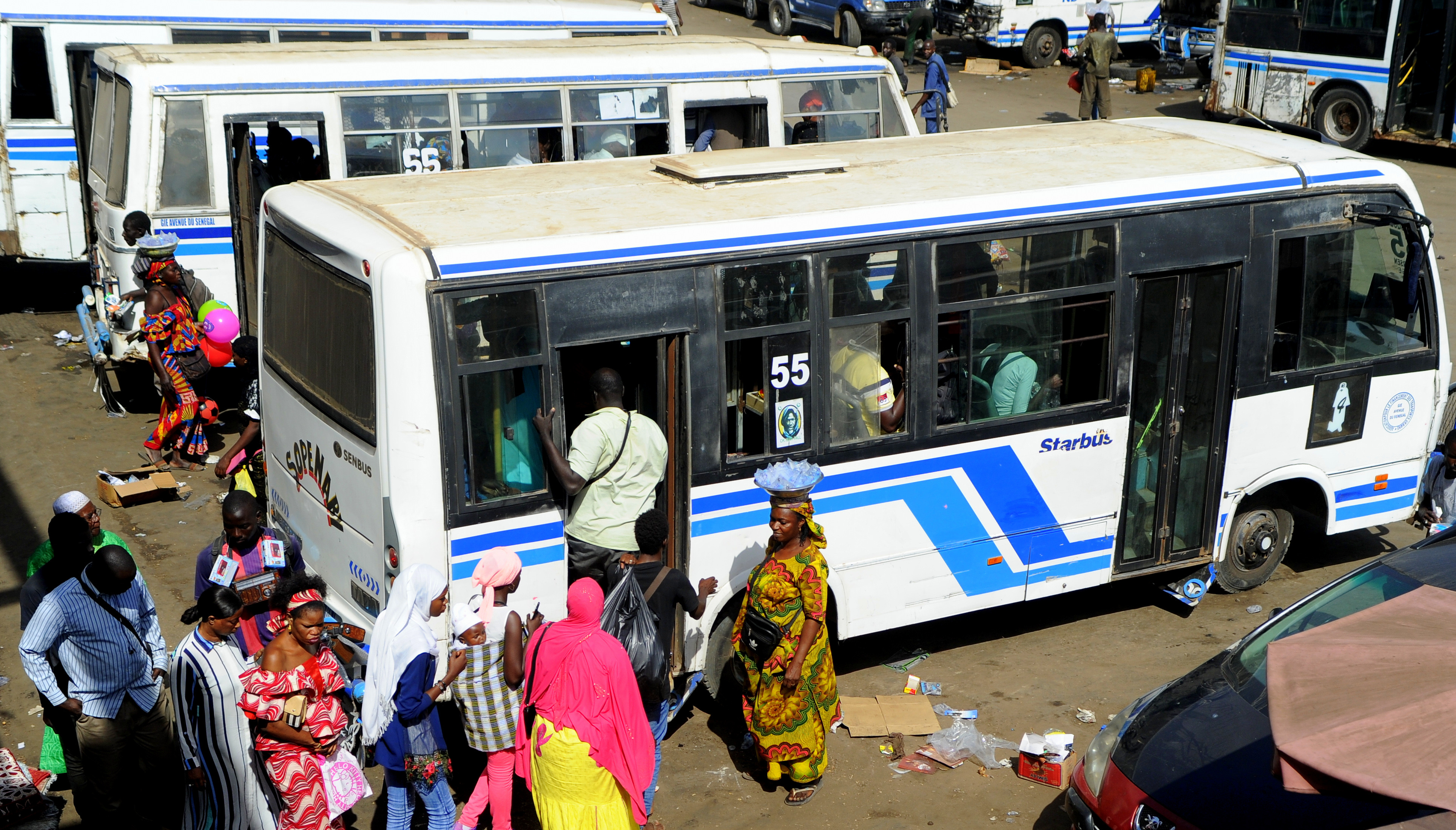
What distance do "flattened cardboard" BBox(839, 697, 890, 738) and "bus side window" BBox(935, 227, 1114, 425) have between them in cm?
151

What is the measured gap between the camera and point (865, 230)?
611 centimetres

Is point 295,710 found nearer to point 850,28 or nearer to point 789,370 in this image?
point 789,370

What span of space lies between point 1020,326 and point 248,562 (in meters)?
3.94

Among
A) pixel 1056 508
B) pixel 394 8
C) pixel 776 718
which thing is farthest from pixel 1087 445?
pixel 394 8

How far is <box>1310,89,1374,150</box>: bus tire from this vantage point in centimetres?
1850

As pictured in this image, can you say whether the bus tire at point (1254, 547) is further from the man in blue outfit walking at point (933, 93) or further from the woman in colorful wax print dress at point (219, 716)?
the man in blue outfit walking at point (933, 93)

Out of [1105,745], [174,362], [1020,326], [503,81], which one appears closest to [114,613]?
[1105,745]

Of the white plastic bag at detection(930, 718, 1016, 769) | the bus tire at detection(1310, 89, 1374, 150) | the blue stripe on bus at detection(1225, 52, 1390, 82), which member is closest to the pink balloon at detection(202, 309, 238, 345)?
the white plastic bag at detection(930, 718, 1016, 769)

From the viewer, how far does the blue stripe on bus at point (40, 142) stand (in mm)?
11891

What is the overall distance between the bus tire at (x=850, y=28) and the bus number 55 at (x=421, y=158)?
14.7 metres

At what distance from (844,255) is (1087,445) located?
1.80 meters

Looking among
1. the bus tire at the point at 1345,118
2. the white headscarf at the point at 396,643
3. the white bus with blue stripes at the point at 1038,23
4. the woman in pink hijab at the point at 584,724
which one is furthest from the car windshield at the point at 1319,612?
the white bus with blue stripes at the point at 1038,23

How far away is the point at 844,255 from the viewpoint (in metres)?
6.08

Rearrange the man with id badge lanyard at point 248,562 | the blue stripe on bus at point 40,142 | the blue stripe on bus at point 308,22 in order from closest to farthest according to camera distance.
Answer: the man with id badge lanyard at point 248,562 → the blue stripe on bus at point 308,22 → the blue stripe on bus at point 40,142
